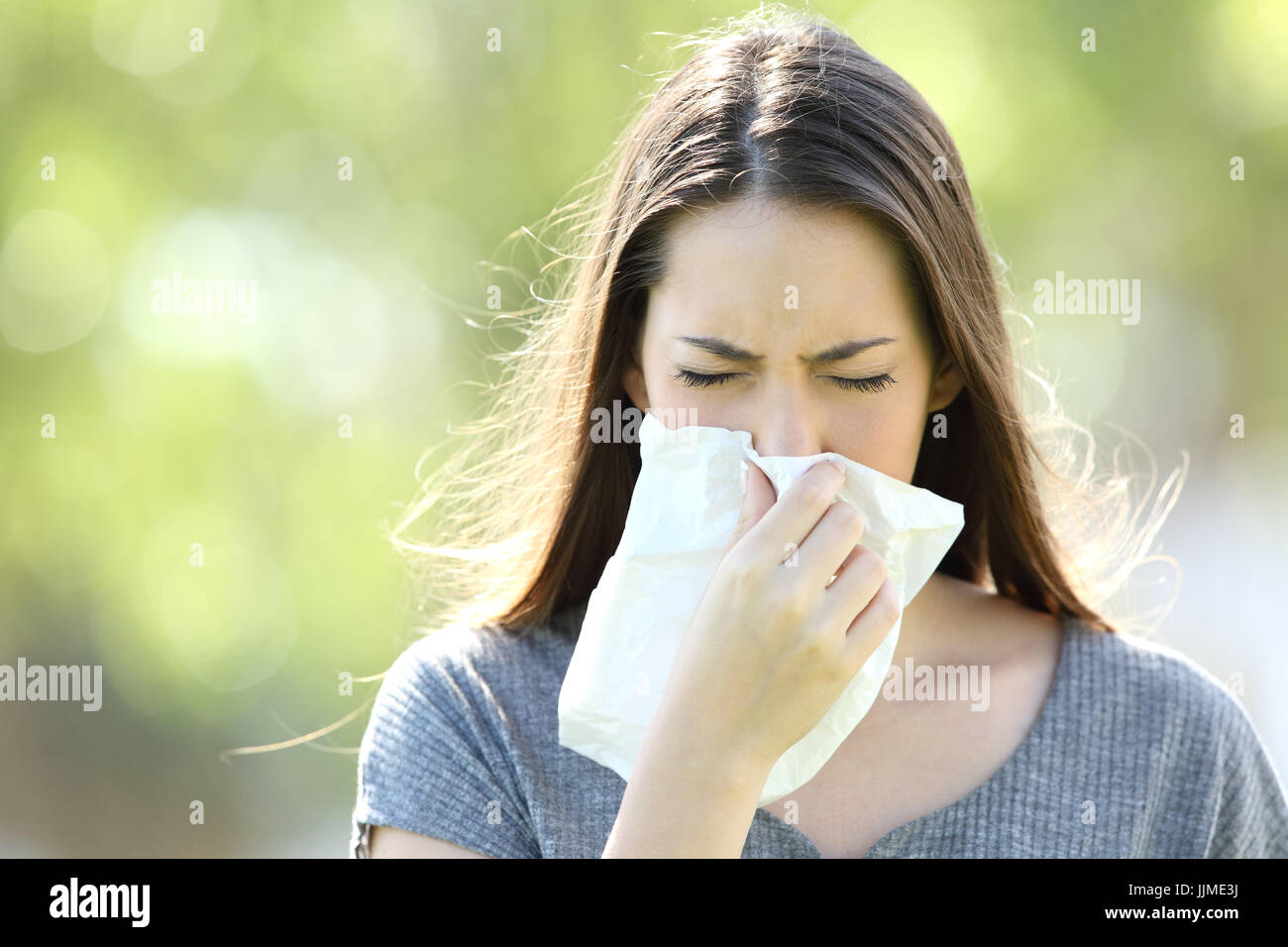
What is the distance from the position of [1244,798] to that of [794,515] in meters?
0.97

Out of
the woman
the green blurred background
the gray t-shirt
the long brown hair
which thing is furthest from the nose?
the green blurred background

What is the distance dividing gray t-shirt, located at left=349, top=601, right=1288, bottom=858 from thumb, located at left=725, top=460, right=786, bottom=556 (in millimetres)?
466

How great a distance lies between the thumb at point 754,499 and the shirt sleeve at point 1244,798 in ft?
2.99

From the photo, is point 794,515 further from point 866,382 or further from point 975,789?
point 975,789

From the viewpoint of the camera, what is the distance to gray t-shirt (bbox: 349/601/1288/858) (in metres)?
1.72

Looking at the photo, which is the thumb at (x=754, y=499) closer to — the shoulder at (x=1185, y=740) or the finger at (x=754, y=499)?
the finger at (x=754, y=499)

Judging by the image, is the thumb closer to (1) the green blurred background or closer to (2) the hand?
(2) the hand

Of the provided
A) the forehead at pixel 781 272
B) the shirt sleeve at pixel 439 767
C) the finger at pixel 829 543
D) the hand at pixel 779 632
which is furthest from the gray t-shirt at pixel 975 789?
the forehead at pixel 781 272

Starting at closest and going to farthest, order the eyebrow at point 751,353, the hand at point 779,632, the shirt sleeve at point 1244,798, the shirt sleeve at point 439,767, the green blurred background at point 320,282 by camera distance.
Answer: the hand at point 779,632 → the eyebrow at point 751,353 → the shirt sleeve at point 439,767 → the shirt sleeve at point 1244,798 → the green blurred background at point 320,282

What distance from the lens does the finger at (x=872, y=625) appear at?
4.97 ft
